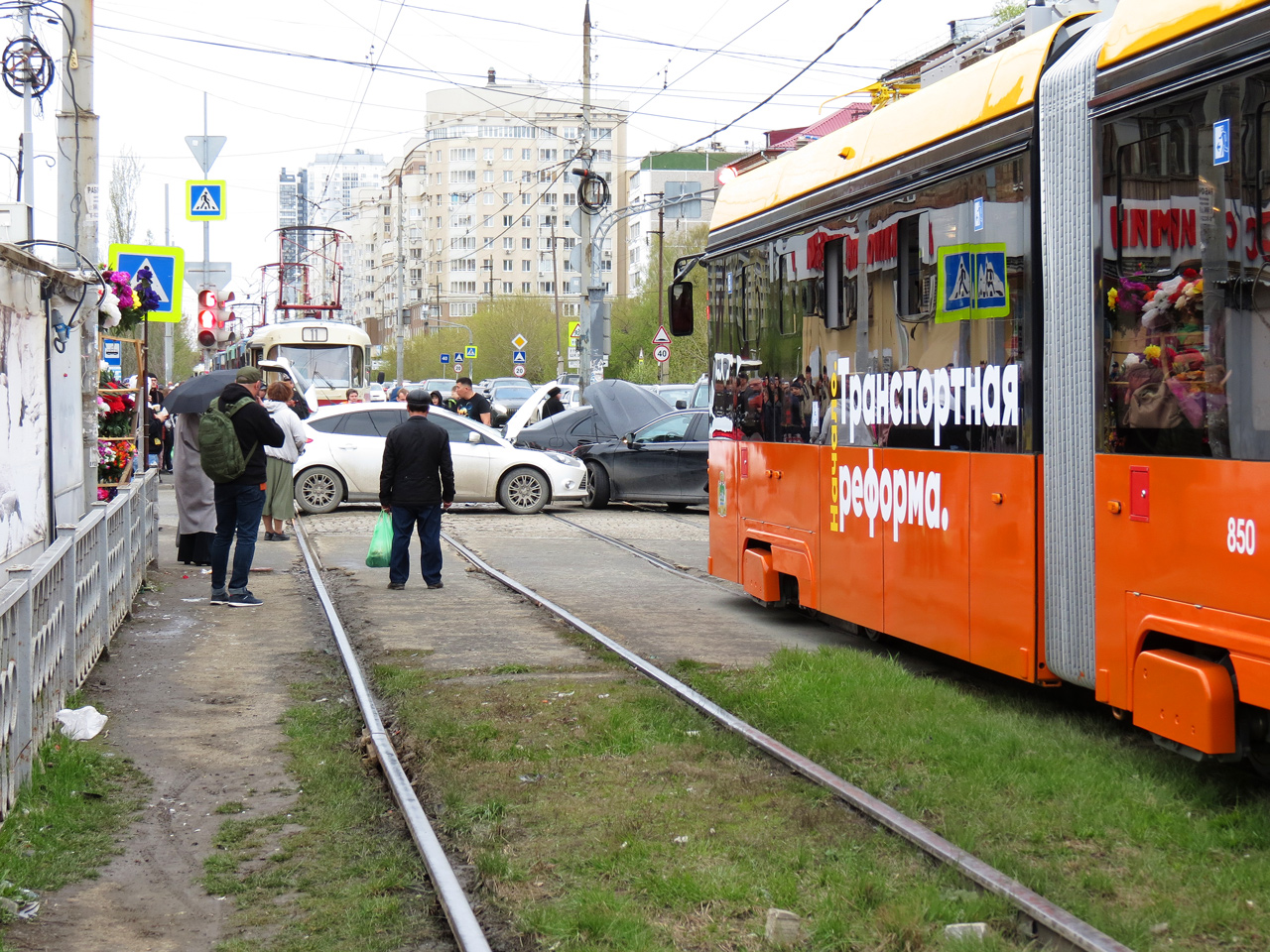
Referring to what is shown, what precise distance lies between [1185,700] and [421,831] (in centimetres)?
286

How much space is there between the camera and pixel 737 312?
10.9 m

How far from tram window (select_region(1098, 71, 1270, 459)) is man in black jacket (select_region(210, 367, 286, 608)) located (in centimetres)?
724

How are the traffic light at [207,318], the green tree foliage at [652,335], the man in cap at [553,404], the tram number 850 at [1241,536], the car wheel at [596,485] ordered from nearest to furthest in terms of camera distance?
the tram number 850 at [1241,536], the car wheel at [596,485], the traffic light at [207,318], the man in cap at [553,404], the green tree foliage at [652,335]

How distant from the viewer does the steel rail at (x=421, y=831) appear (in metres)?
4.43

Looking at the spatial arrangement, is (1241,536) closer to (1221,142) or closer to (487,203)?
(1221,142)

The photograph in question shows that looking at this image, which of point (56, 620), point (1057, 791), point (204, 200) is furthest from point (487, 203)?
point (1057, 791)

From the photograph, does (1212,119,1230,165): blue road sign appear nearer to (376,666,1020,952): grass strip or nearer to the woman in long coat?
(376,666,1020,952): grass strip

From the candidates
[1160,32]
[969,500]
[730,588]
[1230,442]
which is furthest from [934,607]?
[730,588]

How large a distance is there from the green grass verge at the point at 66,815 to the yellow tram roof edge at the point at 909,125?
500cm

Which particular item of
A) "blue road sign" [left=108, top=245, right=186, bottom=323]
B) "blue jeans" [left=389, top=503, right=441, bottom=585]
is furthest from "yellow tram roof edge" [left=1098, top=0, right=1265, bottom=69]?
"blue road sign" [left=108, top=245, right=186, bottom=323]

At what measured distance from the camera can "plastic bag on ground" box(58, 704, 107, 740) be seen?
7.16 m

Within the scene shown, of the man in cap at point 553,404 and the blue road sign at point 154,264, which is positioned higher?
the blue road sign at point 154,264

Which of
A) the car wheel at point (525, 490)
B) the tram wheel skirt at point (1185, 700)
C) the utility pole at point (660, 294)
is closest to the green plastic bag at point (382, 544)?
the car wheel at point (525, 490)

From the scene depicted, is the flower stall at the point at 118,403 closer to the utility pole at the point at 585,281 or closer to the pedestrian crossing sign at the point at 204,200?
the pedestrian crossing sign at the point at 204,200
